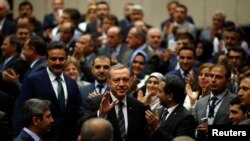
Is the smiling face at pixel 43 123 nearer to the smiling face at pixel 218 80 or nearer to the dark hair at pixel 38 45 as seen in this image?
the smiling face at pixel 218 80

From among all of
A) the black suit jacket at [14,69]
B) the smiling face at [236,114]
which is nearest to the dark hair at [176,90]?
the smiling face at [236,114]

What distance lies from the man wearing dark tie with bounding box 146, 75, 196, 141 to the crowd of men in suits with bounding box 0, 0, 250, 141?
0.01 metres

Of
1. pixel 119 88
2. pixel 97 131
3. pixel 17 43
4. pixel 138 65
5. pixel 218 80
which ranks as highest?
pixel 97 131

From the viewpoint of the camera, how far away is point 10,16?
18.9 m

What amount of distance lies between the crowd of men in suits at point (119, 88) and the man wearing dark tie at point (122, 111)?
10mm

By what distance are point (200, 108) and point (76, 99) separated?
1.42m

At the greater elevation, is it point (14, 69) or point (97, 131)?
point (97, 131)

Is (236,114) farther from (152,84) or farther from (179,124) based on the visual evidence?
(152,84)

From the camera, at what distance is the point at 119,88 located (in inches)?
328

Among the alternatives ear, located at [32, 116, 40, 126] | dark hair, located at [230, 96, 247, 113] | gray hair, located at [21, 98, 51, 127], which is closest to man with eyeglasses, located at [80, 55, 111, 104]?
dark hair, located at [230, 96, 247, 113]

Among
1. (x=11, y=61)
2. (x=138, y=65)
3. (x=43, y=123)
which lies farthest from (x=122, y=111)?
(x=138, y=65)

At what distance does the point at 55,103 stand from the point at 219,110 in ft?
6.01

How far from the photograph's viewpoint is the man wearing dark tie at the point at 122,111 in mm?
8258

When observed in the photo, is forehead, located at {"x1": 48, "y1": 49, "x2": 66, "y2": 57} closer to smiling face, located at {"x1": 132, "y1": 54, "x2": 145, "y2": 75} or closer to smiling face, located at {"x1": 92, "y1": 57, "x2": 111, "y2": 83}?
smiling face, located at {"x1": 92, "y1": 57, "x2": 111, "y2": 83}
